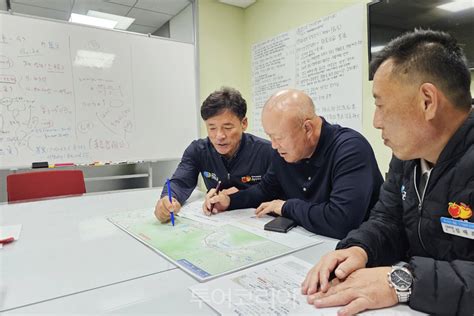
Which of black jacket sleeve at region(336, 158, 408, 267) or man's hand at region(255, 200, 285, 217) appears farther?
man's hand at region(255, 200, 285, 217)

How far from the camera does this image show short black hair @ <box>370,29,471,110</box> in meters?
0.71

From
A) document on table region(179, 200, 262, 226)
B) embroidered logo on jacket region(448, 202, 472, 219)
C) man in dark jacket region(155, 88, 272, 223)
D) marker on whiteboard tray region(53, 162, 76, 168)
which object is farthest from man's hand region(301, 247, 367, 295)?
marker on whiteboard tray region(53, 162, 76, 168)

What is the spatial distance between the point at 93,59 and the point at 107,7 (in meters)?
1.03

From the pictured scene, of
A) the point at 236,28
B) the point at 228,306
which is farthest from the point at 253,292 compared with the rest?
the point at 236,28

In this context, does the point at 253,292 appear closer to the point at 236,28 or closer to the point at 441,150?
the point at 441,150

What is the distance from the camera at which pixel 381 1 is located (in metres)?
2.22

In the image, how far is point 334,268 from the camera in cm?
69

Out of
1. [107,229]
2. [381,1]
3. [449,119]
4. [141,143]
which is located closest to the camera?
[449,119]

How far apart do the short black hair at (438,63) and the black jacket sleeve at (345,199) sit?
420 mm

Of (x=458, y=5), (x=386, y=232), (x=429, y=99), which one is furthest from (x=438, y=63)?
(x=458, y=5)

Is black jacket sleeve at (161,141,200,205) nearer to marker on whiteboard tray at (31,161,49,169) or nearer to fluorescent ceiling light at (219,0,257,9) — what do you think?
marker on whiteboard tray at (31,161,49,169)

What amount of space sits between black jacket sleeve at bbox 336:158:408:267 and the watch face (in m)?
0.13

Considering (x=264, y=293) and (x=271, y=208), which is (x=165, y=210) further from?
(x=264, y=293)

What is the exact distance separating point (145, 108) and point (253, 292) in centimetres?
257
